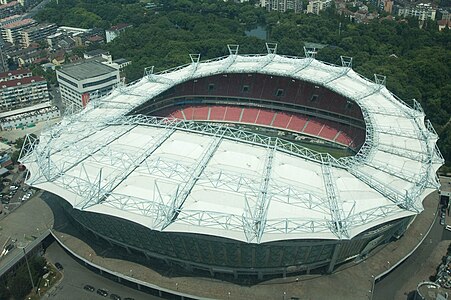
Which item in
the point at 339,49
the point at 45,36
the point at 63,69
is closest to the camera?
the point at 63,69

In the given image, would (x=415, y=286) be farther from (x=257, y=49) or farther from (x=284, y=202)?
(x=257, y=49)

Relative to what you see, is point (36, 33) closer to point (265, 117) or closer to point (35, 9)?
point (35, 9)

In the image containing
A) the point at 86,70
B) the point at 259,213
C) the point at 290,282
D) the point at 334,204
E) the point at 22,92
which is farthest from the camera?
the point at 22,92

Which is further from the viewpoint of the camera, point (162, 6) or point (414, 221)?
point (162, 6)

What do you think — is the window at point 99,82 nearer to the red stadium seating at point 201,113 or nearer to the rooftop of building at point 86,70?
the rooftop of building at point 86,70

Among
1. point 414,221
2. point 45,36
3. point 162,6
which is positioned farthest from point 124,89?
point 162,6

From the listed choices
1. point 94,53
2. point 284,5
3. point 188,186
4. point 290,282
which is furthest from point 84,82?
point 284,5
